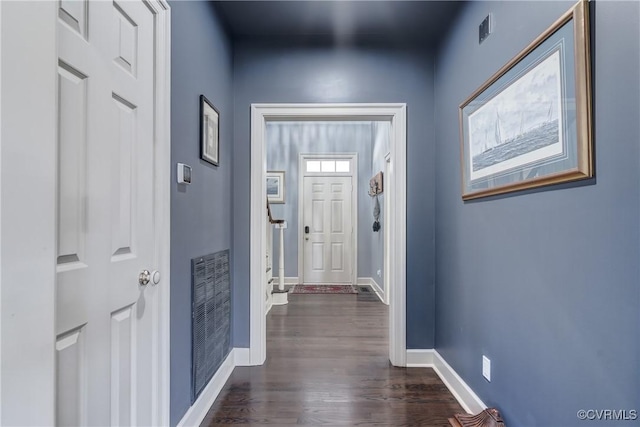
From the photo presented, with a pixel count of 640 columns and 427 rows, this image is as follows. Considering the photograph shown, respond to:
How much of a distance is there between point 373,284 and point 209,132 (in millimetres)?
3932

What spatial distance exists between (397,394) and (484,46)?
215 centimetres

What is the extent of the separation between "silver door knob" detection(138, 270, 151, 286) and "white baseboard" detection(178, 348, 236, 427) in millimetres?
805

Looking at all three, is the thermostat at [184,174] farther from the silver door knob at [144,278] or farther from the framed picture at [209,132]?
the silver door knob at [144,278]

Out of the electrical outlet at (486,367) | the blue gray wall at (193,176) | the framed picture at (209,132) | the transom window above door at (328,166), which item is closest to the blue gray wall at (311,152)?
the transom window above door at (328,166)

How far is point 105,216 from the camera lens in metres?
1.01

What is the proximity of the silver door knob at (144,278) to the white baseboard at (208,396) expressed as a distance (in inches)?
31.7

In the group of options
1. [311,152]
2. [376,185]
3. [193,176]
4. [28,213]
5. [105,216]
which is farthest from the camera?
[311,152]

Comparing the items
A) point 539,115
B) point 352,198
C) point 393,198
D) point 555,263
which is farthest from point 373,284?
point 539,115

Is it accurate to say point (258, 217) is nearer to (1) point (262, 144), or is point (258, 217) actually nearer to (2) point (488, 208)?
(1) point (262, 144)

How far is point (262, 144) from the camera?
2.43m

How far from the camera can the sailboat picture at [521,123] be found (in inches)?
43.3

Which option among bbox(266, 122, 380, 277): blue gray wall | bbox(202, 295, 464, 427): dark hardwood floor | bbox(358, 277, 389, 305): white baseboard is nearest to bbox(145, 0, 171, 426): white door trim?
bbox(202, 295, 464, 427): dark hardwood floor

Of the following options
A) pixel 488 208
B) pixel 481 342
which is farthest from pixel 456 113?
pixel 481 342

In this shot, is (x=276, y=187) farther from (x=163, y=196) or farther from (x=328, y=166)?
(x=163, y=196)
